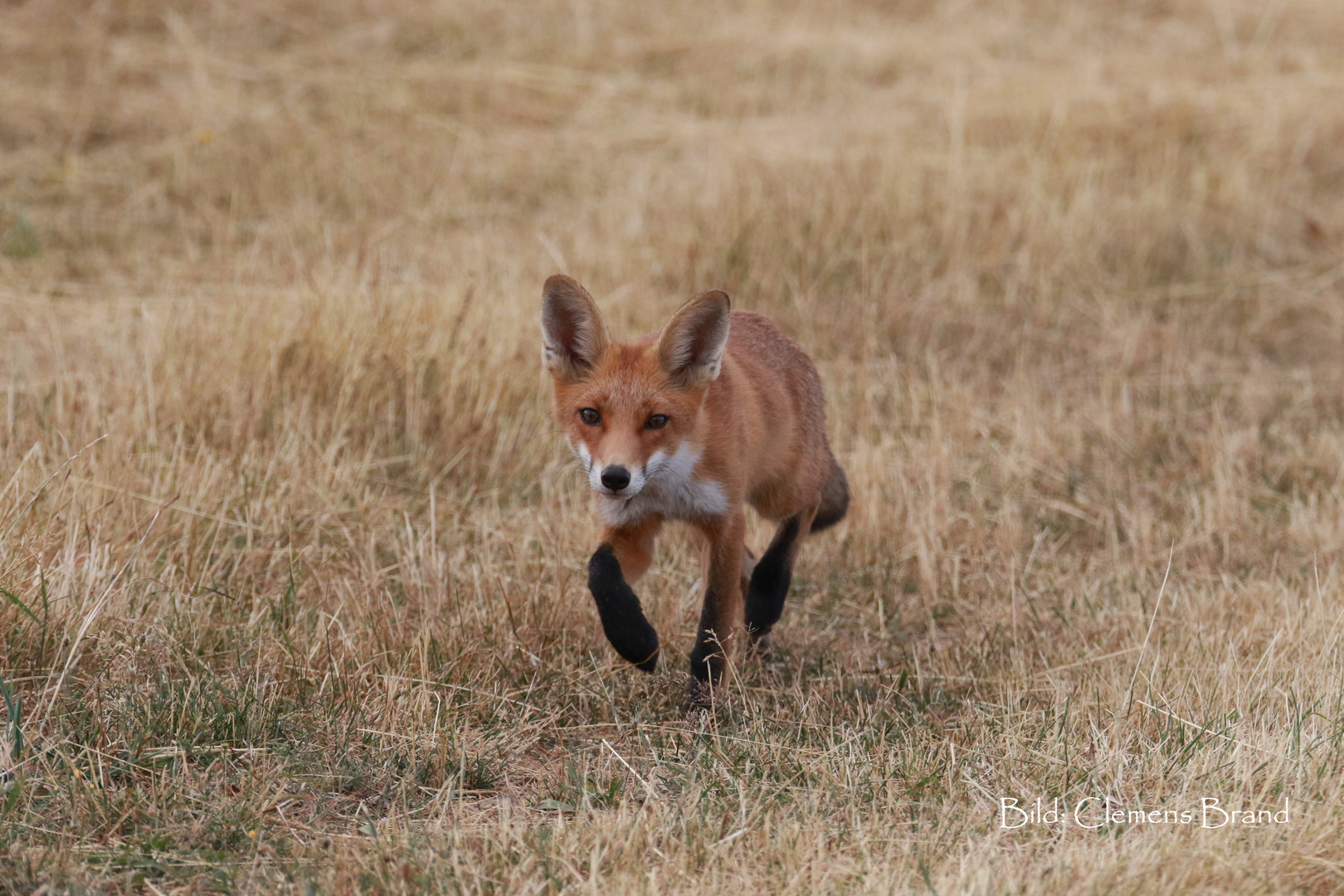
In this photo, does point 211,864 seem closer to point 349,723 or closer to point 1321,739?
point 349,723

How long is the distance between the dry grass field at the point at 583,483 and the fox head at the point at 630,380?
81 cm

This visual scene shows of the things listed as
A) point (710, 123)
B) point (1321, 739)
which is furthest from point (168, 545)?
point (710, 123)

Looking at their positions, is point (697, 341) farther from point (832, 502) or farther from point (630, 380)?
point (832, 502)

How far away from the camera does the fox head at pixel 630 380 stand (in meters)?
3.66

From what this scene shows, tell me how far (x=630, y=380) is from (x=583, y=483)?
1689mm

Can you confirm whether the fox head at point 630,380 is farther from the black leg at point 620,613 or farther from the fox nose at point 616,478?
the black leg at point 620,613

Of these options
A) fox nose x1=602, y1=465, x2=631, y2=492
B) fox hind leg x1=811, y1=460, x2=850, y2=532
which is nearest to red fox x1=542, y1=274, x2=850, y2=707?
fox nose x1=602, y1=465, x2=631, y2=492

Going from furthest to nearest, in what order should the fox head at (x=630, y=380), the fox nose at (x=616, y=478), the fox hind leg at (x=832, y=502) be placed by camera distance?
1. the fox hind leg at (x=832, y=502)
2. the fox head at (x=630, y=380)
3. the fox nose at (x=616, y=478)

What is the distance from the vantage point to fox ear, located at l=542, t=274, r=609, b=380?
3.93 meters

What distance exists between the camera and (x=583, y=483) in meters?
5.48

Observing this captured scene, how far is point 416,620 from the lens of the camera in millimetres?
4453

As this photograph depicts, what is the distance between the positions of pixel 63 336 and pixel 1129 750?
5.40 m

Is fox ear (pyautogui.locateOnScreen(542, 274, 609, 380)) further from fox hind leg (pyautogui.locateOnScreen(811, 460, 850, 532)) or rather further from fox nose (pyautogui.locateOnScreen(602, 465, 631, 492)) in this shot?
fox hind leg (pyautogui.locateOnScreen(811, 460, 850, 532))

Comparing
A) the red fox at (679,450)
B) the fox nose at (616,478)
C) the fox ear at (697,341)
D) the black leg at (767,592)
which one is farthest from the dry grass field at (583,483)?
the fox ear at (697,341)
